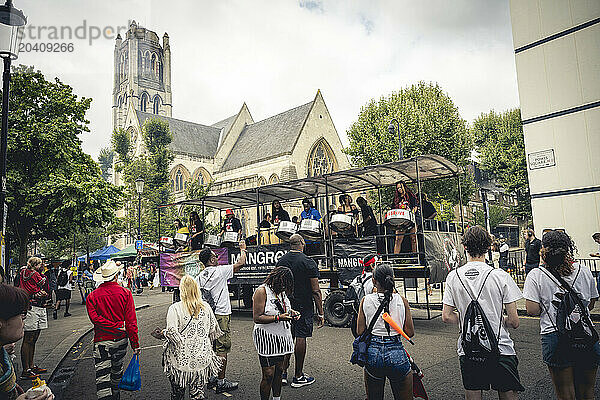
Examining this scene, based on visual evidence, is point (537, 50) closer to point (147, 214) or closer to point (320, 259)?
point (320, 259)

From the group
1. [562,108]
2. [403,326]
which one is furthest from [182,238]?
[562,108]

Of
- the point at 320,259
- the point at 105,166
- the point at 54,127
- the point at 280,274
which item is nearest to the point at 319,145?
the point at 54,127

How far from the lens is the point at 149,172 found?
120ft

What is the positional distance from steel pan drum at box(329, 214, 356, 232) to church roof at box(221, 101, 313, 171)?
104 feet

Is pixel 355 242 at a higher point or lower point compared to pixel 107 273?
higher

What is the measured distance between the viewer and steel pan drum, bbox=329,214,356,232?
10.6 m

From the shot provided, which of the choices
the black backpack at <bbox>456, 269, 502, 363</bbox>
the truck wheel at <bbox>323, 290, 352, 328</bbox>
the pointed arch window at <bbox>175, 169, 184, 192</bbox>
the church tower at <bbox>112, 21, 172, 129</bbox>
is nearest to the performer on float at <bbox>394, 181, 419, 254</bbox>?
the truck wheel at <bbox>323, 290, 352, 328</bbox>

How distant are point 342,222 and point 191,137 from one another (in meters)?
47.1

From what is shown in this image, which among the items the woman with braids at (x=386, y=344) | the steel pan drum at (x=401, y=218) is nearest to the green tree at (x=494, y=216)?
the steel pan drum at (x=401, y=218)

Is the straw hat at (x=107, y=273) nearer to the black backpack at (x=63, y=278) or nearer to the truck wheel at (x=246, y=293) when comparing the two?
the truck wheel at (x=246, y=293)

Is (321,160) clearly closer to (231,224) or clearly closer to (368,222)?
(231,224)

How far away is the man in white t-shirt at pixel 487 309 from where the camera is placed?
10.4 feet

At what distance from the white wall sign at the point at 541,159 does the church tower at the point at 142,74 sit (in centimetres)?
6229

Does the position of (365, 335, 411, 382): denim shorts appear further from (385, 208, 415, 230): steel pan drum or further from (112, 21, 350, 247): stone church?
(112, 21, 350, 247): stone church
